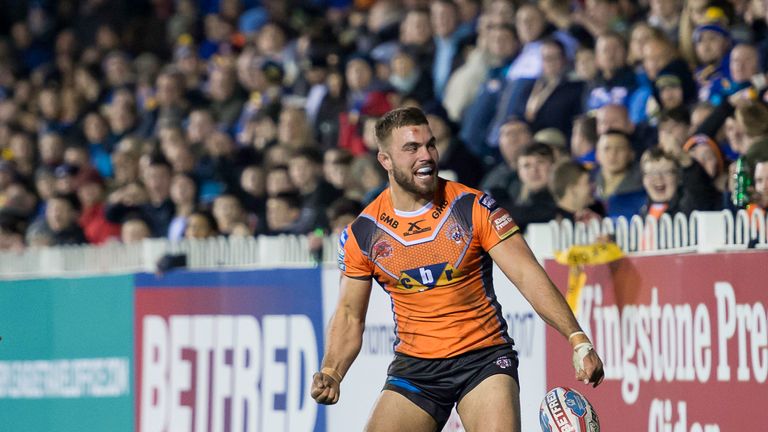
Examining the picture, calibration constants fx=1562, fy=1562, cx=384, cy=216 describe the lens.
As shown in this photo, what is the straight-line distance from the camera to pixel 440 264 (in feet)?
25.7

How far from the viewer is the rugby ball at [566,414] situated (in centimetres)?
743

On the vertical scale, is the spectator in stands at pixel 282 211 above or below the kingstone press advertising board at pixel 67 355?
above

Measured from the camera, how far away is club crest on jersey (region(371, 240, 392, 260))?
7922mm

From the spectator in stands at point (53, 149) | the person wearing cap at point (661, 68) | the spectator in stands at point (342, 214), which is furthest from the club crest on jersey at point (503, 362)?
the spectator in stands at point (53, 149)

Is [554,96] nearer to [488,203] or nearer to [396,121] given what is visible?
[488,203]

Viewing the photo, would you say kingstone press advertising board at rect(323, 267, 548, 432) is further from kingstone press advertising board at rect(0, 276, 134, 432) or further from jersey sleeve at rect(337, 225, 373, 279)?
kingstone press advertising board at rect(0, 276, 134, 432)

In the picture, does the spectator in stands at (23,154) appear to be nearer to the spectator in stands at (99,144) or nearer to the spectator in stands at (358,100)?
the spectator in stands at (99,144)

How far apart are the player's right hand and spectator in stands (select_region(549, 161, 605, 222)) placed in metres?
3.38

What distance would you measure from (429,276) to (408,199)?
1.32 feet

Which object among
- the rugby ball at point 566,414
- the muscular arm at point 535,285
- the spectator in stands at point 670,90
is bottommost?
the rugby ball at point 566,414

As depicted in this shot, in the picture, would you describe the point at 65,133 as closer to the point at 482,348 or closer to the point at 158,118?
the point at 158,118

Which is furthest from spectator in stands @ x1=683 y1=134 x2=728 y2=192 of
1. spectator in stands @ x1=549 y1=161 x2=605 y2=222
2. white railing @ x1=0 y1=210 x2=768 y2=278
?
white railing @ x1=0 y1=210 x2=768 y2=278

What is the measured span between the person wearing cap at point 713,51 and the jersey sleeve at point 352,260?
15.0ft

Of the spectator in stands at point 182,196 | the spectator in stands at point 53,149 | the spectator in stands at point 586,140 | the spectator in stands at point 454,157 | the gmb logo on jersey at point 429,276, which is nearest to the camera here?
the gmb logo on jersey at point 429,276
